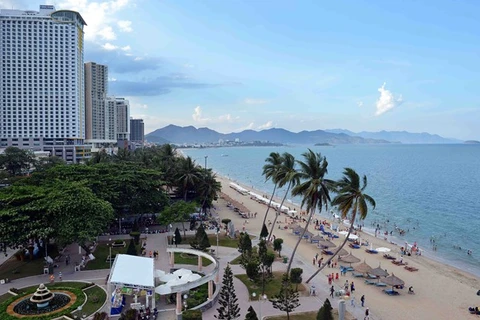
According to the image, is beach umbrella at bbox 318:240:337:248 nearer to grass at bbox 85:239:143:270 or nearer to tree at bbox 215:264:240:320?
grass at bbox 85:239:143:270

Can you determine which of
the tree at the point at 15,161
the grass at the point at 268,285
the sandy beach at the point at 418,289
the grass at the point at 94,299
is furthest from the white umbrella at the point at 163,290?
the tree at the point at 15,161

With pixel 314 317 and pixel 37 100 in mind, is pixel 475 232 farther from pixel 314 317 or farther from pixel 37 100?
pixel 37 100

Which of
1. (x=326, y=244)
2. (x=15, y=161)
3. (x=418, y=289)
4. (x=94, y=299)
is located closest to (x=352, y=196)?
(x=418, y=289)

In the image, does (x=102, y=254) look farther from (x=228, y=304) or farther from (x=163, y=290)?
(x=228, y=304)

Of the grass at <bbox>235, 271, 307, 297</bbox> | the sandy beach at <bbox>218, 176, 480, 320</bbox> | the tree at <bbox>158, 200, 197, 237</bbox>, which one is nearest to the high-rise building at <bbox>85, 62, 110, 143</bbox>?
the tree at <bbox>158, 200, 197, 237</bbox>

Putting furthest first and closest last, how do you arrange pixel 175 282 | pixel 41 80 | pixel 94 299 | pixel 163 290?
1. pixel 41 80
2. pixel 175 282
3. pixel 94 299
4. pixel 163 290

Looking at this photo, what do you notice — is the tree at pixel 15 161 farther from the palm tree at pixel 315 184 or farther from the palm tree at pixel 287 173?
the palm tree at pixel 315 184

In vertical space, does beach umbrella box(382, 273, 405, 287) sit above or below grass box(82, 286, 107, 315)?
below
